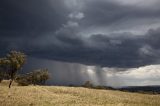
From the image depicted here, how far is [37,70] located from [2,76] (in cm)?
5038

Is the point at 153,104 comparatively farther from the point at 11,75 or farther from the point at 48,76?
the point at 48,76

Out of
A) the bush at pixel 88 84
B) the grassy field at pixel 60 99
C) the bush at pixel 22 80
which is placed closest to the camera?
the grassy field at pixel 60 99

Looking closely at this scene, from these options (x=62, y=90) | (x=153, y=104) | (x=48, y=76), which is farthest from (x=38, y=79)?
(x=153, y=104)

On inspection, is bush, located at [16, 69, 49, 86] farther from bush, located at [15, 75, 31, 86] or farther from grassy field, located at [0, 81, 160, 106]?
grassy field, located at [0, 81, 160, 106]

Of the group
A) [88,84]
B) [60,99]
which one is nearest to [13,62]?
[60,99]

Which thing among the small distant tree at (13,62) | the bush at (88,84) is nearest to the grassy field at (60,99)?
the small distant tree at (13,62)

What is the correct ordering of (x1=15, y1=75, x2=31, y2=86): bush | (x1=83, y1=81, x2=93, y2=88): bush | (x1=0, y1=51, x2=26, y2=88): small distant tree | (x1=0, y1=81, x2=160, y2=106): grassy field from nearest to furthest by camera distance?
(x1=0, y1=81, x2=160, y2=106): grassy field
(x1=0, y1=51, x2=26, y2=88): small distant tree
(x1=15, y1=75, x2=31, y2=86): bush
(x1=83, y1=81, x2=93, y2=88): bush

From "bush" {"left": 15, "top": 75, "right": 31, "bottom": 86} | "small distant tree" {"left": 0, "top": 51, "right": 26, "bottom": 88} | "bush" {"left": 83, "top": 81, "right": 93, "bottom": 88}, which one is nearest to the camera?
"small distant tree" {"left": 0, "top": 51, "right": 26, "bottom": 88}

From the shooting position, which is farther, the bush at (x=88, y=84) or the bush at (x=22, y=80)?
the bush at (x=88, y=84)

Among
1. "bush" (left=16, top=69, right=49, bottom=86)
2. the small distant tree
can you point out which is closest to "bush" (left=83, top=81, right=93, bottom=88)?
"bush" (left=16, top=69, right=49, bottom=86)

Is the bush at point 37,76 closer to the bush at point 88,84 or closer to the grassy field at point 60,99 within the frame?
the bush at point 88,84

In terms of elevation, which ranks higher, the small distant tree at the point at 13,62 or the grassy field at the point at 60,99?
the small distant tree at the point at 13,62

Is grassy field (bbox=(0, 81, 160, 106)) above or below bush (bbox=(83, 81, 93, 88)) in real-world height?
below

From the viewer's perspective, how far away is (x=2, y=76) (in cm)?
11594
